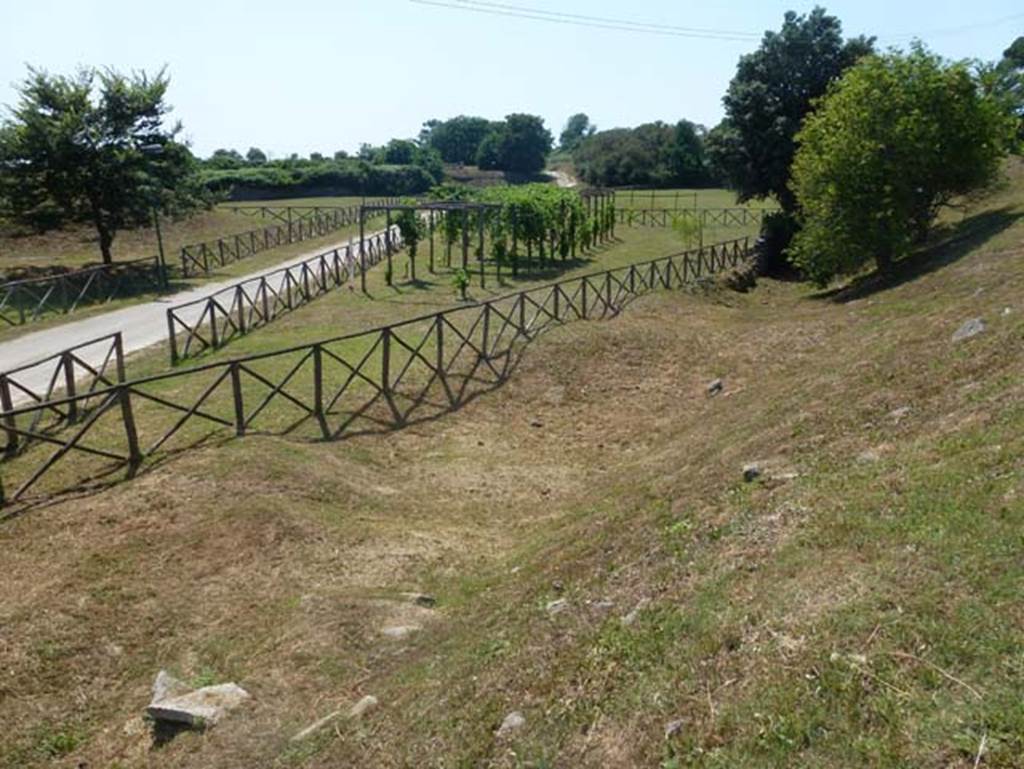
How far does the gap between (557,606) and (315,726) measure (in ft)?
6.86

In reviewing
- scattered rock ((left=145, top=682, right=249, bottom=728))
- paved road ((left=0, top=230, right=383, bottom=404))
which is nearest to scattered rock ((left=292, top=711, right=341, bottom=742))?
scattered rock ((left=145, top=682, right=249, bottom=728))

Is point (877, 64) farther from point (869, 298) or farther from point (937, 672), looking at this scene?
point (937, 672)

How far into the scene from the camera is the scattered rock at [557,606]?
21.0ft

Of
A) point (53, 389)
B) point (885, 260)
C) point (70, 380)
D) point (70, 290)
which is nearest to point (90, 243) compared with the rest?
point (70, 290)

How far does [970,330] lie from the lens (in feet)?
38.0

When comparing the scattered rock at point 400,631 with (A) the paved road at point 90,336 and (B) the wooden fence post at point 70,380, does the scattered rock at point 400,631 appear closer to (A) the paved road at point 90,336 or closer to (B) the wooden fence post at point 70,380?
(B) the wooden fence post at point 70,380

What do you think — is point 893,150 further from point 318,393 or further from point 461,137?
point 461,137

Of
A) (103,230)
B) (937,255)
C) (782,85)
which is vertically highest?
(782,85)

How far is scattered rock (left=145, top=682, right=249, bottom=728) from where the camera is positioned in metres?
5.91

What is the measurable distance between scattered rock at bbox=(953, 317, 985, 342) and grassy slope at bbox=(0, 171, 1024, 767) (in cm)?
24

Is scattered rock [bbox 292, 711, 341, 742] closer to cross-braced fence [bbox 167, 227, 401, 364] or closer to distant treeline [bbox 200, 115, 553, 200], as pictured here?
cross-braced fence [bbox 167, 227, 401, 364]

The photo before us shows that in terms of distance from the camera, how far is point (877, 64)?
2248 cm

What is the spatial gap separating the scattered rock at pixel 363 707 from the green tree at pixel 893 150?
20291mm

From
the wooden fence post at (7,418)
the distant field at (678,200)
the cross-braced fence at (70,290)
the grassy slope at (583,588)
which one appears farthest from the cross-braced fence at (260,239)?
the grassy slope at (583,588)
